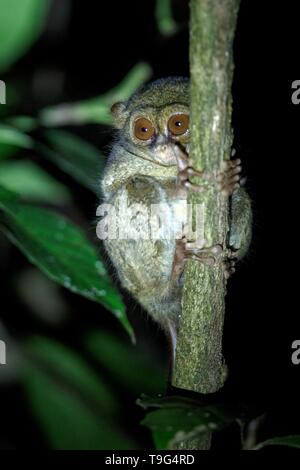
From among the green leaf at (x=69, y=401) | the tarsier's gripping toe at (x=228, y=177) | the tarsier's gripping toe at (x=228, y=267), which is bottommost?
the green leaf at (x=69, y=401)

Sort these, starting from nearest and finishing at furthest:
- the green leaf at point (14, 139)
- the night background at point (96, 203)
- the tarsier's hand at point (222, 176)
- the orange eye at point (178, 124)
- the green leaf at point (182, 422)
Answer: the green leaf at point (182, 422), the tarsier's hand at point (222, 176), the orange eye at point (178, 124), the green leaf at point (14, 139), the night background at point (96, 203)

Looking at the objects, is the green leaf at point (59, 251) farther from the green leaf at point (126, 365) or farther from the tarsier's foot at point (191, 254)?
the green leaf at point (126, 365)

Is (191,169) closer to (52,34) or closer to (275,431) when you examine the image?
(275,431)

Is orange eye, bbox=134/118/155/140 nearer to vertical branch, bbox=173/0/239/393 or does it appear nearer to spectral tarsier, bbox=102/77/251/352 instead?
spectral tarsier, bbox=102/77/251/352

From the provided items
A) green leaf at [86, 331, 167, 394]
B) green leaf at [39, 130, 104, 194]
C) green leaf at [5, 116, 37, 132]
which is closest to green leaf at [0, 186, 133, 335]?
green leaf at [39, 130, 104, 194]

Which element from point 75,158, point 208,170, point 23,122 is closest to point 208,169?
point 208,170

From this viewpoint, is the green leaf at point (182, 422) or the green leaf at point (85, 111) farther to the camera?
the green leaf at point (85, 111)

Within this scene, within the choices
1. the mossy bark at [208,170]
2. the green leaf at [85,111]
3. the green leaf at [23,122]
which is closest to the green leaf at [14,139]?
the green leaf at [23,122]

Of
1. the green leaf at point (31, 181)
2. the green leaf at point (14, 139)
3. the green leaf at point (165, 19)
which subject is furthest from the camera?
the green leaf at point (165, 19)
